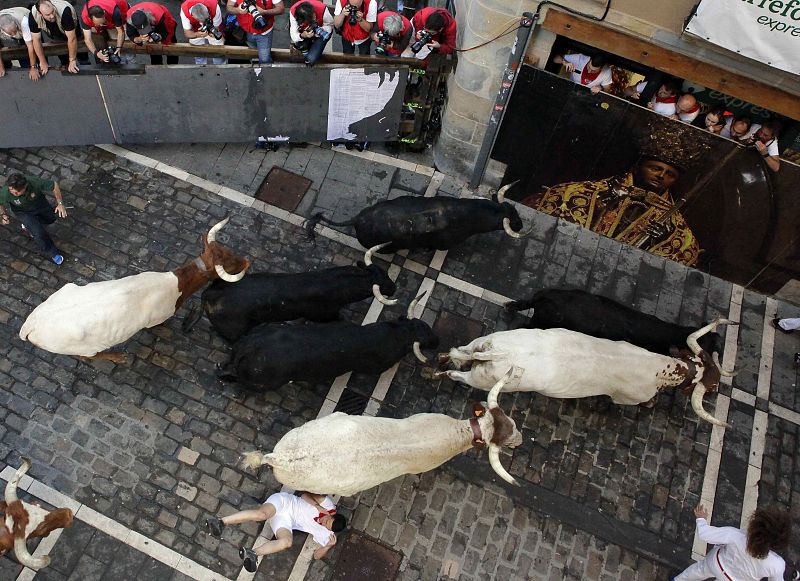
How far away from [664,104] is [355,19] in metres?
4.68

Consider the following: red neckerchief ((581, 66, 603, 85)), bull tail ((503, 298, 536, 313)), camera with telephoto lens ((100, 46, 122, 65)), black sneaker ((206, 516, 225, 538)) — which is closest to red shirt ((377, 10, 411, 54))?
red neckerchief ((581, 66, 603, 85))

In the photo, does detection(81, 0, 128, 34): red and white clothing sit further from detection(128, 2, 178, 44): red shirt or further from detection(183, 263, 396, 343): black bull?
detection(183, 263, 396, 343): black bull

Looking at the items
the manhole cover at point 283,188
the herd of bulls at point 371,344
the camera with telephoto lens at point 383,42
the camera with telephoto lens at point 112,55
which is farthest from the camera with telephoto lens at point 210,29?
the herd of bulls at point 371,344

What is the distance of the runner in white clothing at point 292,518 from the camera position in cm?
695

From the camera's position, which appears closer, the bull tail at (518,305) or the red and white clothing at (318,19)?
the bull tail at (518,305)

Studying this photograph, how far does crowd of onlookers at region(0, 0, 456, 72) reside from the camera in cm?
872

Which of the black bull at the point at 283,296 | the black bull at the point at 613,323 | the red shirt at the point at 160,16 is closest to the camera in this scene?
the black bull at the point at 283,296

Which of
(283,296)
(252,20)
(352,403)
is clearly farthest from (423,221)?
(252,20)

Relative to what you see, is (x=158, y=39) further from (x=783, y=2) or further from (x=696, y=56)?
(x=783, y=2)

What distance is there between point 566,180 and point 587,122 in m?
1.18

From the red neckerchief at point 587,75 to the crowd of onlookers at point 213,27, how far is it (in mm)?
1985

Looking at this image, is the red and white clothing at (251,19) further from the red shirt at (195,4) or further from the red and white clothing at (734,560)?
the red and white clothing at (734,560)

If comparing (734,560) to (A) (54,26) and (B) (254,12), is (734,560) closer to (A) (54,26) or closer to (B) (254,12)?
(B) (254,12)

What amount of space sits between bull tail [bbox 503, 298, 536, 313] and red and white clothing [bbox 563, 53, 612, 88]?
10.2 ft
